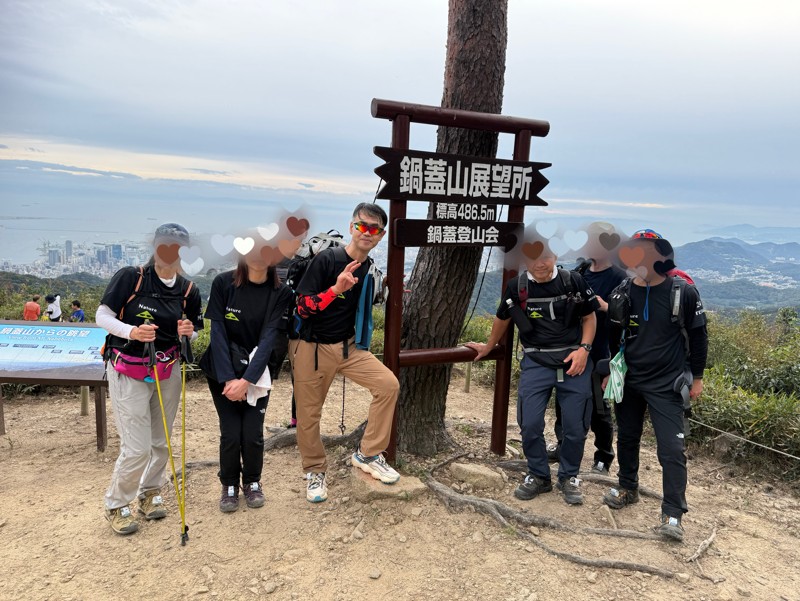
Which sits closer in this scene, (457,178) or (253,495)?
(253,495)

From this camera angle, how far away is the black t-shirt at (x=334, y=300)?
153 inches

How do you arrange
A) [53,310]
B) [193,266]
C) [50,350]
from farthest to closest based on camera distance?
[53,310], [50,350], [193,266]

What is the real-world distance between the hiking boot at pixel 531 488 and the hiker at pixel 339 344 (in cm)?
102

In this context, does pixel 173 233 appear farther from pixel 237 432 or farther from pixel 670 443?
pixel 670 443

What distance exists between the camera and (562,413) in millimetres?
4332

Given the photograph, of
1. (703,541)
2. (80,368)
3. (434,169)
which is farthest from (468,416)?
(80,368)

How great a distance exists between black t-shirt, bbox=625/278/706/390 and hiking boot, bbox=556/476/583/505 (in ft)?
3.33

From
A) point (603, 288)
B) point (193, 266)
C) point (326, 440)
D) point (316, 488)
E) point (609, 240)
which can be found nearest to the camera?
point (193, 266)

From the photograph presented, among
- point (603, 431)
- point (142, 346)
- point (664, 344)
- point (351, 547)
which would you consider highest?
point (664, 344)

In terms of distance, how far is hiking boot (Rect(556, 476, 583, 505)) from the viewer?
14.1ft

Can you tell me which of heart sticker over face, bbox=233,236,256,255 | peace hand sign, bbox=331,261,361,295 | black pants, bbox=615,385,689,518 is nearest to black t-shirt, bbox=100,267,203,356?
heart sticker over face, bbox=233,236,256,255

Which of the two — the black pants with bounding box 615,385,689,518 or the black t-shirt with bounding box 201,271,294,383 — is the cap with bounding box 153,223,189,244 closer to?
the black t-shirt with bounding box 201,271,294,383

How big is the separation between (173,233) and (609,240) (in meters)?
3.44

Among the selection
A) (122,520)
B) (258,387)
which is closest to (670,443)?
(258,387)
